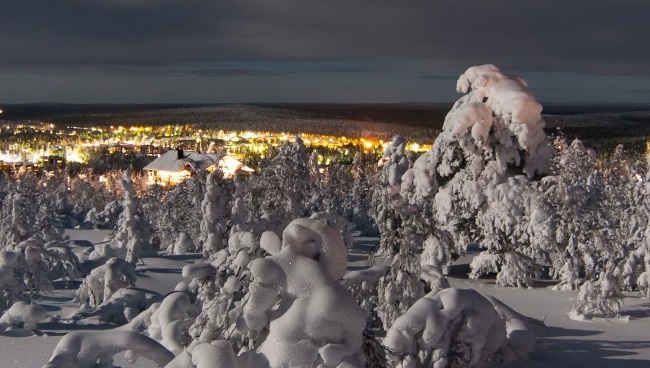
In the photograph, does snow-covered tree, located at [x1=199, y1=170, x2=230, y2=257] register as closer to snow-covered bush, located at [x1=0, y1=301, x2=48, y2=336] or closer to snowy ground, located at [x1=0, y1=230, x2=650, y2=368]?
snowy ground, located at [x1=0, y1=230, x2=650, y2=368]

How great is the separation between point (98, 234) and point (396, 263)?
3844cm

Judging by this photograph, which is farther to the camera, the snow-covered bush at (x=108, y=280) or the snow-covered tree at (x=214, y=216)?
the snow-covered tree at (x=214, y=216)

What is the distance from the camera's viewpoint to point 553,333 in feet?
53.6

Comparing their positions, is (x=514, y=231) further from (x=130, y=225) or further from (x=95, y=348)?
(x=130, y=225)

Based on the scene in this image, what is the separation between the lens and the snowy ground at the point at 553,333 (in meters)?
13.7

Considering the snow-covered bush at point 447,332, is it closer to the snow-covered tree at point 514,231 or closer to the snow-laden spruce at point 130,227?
the snow-covered tree at point 514,231

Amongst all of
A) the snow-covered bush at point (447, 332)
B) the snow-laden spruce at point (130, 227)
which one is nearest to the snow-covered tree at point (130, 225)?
the snow-laden spruce at point (130, 227)

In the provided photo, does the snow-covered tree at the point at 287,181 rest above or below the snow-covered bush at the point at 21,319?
above

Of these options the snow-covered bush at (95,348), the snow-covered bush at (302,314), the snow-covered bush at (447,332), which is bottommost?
the snow-covered bush at (447,332)

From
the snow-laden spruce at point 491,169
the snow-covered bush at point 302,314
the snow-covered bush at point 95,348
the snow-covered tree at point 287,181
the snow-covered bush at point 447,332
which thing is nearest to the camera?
the snow-covered bush at point 302,314

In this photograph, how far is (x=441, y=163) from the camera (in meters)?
23.5

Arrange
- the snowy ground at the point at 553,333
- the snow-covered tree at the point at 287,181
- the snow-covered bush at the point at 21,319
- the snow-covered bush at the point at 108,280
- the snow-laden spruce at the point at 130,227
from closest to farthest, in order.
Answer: the snowy ground at the point at 553,333 → the snow-covered bush at the point at 21,319 → the snow-covered bush at the point at 108,280 → the snow-covered tree at the point at 287,181 → the snow-laden spruce at the point at 130,227

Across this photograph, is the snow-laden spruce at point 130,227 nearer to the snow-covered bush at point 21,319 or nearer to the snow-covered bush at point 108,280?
the snow-covered bush at point 108,280

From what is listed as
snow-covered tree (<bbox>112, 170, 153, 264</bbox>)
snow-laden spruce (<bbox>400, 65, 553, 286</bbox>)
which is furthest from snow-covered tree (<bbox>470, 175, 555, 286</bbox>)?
snow-covered tree (<bbox>112, 170, 153, 264</bbox>)
